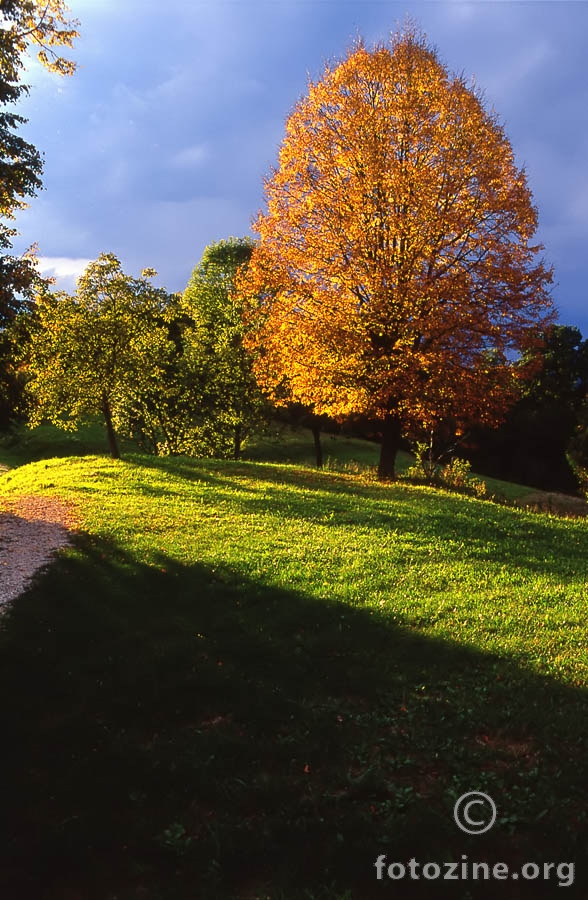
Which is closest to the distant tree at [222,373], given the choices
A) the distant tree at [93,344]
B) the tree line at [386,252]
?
the distant tree at [93,344]

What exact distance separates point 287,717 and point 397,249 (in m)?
19.8

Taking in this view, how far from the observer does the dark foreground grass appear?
17.1 feet

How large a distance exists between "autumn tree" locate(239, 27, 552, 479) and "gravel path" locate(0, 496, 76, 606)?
1060cm

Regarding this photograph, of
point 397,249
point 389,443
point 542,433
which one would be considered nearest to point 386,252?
point 397,249

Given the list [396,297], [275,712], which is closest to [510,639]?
[275,712]

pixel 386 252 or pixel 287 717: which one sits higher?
pixel 386 252

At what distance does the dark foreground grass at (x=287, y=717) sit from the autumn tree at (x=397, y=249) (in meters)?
9.77

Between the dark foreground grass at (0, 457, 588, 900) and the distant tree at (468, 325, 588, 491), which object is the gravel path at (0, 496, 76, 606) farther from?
the distant tree at (468, 325, 588, 491)

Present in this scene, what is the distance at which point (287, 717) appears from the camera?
7.36m

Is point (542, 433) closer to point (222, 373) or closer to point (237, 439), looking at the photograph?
point (237, 439)

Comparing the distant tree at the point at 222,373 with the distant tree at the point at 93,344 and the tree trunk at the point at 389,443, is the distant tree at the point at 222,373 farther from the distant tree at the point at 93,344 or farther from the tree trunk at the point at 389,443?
the tree trunk at the point at 389,443

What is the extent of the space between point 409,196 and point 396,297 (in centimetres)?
385

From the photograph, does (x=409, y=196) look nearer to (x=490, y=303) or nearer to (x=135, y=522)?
(x=490, y=303)

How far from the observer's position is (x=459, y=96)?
22.6 metres
